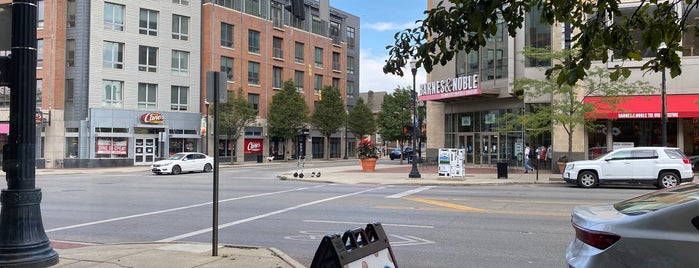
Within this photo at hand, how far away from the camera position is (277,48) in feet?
183

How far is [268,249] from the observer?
303 inches

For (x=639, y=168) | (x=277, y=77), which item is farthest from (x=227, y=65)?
(x=639, y=168)

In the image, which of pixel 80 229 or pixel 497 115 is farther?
pixel 497 115

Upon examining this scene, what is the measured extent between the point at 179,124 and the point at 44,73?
35.5 ft

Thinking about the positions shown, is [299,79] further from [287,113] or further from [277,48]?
[287,113]

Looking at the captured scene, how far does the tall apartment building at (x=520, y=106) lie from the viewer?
85.0ft

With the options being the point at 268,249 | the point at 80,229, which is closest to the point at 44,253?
the point at 268,249

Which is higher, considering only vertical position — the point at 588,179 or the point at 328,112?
the point at 328,112

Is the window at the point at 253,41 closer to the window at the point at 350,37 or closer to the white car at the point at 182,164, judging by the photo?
the window at the point at 350,37

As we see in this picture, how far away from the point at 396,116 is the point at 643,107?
33493 mm

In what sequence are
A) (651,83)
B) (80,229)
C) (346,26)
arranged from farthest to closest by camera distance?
1. (346,26)
2. (651,83)
3. (80,229)

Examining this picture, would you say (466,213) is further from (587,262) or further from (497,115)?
(497,115)

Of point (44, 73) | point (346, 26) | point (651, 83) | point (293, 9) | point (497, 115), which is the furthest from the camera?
point (346, 26)

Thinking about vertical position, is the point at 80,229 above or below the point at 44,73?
below
